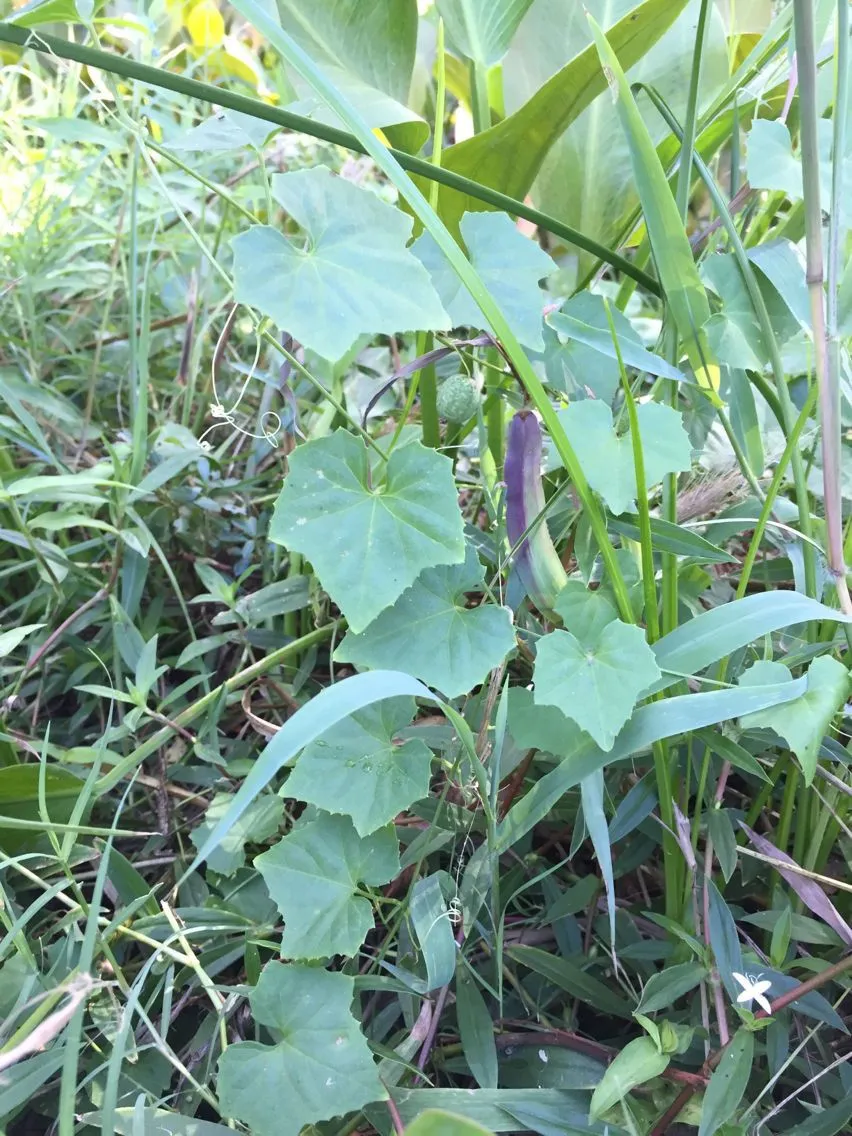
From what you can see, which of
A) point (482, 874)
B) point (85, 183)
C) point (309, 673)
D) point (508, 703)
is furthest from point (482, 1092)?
point (85, 183)

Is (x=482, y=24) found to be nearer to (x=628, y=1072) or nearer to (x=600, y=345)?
(x=600, y=345)

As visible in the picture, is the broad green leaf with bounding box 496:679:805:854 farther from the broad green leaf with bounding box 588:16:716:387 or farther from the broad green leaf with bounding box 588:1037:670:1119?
the broad green leaf with bounding box 588:16:716:387

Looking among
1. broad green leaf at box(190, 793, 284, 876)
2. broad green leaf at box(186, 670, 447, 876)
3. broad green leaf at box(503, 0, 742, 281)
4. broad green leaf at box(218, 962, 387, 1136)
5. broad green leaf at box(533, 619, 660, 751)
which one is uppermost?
broad green leaf at box(503, 0, 742, 281)

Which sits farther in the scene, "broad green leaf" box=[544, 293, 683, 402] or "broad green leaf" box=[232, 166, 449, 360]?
"broad green leaf" box=[544, 293, 683, 402]

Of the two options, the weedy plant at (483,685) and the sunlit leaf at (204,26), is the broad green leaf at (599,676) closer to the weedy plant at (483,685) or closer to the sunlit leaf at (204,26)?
the weedy plant at (483,685)

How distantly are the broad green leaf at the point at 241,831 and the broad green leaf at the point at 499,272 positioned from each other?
0.39 meters

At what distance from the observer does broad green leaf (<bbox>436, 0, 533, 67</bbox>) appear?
2.20 ft

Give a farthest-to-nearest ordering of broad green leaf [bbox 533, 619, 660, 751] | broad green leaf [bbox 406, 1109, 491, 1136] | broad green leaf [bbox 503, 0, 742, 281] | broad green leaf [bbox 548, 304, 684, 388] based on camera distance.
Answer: broad green leaf [bbox 503, 0, 742, 281]
broad green leaf [bbox 548, 304, 684, 388]
broad green leaf [bbox 533, 619, 660, 751]
broad green leaf [bbox 406, 1109, 491, 1136]

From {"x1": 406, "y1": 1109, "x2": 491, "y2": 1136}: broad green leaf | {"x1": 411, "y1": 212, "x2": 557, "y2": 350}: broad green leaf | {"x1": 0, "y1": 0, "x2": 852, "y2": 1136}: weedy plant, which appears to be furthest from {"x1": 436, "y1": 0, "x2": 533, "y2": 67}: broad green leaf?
{"x1": 406, "y1": 1109, "x2": 491, "y2": 1136}: broad green leaf

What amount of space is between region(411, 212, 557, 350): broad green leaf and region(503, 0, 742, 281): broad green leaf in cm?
30

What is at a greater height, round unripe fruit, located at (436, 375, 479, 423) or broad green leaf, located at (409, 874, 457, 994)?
round unripe fruit, located at (436, 375, 479, 423)

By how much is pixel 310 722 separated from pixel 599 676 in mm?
166

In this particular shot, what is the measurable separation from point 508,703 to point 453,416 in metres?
0.24

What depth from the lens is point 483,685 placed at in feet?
1.91
